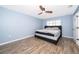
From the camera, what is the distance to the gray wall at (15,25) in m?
2.96

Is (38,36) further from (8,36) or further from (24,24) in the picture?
(8,36)

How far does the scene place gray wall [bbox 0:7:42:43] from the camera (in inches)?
116

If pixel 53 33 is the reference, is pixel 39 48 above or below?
below

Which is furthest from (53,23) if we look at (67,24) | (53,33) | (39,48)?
(39,48)

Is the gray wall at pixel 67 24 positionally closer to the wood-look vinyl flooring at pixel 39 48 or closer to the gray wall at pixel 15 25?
the wood-look vinyl flooring at pixel 39 48

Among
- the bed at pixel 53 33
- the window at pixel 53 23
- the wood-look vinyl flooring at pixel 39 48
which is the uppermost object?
the window at pixel 53 23

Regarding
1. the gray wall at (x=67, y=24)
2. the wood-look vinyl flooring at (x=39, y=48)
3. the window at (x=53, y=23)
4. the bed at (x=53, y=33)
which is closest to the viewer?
the wood-look vinyl flooring at (x=39, y=48)

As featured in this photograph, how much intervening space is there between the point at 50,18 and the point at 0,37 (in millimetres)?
2666

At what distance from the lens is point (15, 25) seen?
335 centimetres

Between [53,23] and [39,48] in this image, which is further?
[53,23]

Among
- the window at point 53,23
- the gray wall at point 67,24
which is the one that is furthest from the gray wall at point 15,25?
the gray wall at point 67,24

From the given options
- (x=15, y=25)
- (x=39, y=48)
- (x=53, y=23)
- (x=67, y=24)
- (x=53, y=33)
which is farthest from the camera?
(x=15, y=25)

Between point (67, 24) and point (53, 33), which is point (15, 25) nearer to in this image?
point (53, 33)
